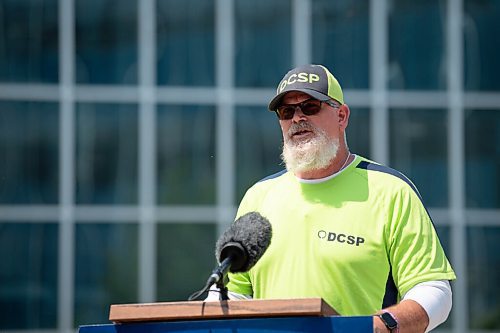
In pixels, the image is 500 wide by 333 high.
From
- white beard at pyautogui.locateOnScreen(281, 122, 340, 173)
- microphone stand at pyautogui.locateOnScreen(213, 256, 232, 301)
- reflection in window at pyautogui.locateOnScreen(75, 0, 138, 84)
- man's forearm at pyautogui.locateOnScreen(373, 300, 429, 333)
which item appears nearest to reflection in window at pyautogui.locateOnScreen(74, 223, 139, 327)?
reflection in window at pyautogui.locateOnScreen(75, 0, 138, 84)

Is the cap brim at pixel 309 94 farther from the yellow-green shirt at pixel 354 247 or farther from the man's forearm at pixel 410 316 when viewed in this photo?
the man's forearm at pixel 410 316

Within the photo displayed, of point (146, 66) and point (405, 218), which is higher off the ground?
point (146, 66)

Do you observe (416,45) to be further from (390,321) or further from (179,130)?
(390,321)

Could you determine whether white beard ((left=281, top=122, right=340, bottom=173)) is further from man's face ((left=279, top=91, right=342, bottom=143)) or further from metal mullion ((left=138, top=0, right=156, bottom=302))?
metal mullion ((left=138, top=0, right=156, bottom=302))

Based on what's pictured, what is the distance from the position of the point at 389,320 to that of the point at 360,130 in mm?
10084

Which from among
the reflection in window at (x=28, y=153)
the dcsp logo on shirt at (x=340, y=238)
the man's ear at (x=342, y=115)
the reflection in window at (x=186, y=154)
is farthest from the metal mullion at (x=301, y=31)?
the dcsp logo on shirt at (x=340, y=238)

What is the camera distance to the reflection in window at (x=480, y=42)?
14.9 meters

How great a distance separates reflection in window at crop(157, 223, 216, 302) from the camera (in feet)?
46.8

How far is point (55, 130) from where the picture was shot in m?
14.4

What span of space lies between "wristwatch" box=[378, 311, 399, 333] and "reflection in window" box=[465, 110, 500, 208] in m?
10.3

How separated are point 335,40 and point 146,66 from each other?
6.94ft

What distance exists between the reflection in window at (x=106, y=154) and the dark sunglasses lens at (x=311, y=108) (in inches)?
356

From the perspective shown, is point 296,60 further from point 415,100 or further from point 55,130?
point 55,130

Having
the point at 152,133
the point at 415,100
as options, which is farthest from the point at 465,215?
the point at 152,133
